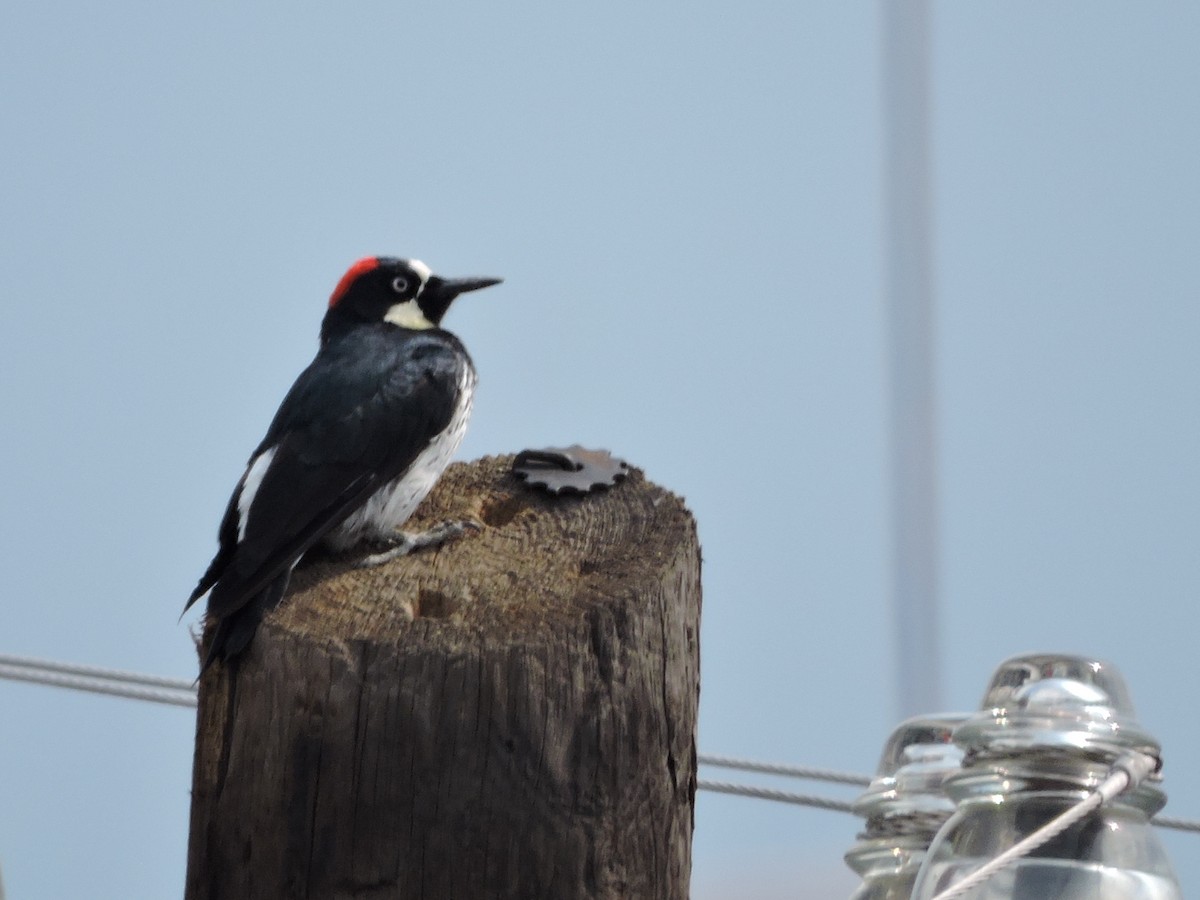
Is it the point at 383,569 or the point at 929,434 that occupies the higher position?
the point at 929,434

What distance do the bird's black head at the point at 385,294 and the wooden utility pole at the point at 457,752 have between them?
1.42 m

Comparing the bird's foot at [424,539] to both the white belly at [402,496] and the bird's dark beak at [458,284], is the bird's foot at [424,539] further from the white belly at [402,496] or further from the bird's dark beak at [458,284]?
the bird's dark beak at [458,284]

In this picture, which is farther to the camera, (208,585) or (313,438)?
(313,438)

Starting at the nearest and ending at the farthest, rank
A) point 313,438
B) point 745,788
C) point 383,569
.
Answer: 1. point 383,569
2. point 313,438
3. point 745,788

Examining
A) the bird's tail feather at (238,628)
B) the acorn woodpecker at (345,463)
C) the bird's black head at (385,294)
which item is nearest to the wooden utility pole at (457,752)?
the bird's tail feather at (238,628)

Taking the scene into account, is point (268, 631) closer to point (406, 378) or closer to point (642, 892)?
point (642, 892)

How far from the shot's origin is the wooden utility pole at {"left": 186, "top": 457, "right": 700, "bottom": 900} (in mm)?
1957

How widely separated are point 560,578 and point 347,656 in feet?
1.30

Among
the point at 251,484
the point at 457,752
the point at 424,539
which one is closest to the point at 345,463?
the point at 251,484

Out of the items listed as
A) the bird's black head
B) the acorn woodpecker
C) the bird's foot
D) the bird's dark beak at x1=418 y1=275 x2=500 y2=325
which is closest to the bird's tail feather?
the acorn woodpecker

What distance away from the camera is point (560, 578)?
7.59 feet

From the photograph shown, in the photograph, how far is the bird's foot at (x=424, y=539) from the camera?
2531mm

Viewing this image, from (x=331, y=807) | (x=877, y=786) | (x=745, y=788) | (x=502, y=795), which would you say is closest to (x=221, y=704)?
(x=331, y=807)

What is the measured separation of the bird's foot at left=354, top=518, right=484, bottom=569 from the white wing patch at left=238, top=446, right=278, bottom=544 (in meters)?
0.23
